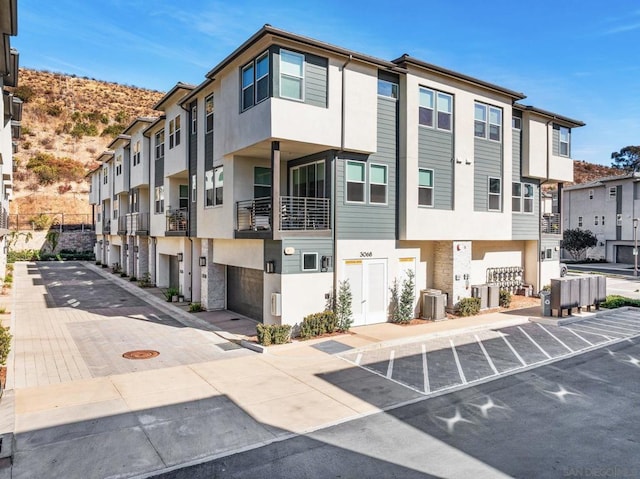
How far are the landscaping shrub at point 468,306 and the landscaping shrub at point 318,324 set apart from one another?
6.17 meters

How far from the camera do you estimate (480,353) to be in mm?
12883

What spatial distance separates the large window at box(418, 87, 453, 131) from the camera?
Result: 55.5ft

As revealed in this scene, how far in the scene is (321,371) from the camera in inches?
436

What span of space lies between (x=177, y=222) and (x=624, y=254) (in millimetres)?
47453

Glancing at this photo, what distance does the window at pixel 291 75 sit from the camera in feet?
43.9

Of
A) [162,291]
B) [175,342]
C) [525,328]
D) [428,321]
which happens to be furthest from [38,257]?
[525,328]

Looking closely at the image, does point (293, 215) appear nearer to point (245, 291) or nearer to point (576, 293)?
point (245, 291)

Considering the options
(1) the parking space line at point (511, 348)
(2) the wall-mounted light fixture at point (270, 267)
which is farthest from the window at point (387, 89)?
(1) the parking space line at point (511, 348)

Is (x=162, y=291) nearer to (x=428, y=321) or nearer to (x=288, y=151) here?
(x=288, y=151)

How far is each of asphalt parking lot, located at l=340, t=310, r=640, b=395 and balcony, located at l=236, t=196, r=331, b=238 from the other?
15.5 ft

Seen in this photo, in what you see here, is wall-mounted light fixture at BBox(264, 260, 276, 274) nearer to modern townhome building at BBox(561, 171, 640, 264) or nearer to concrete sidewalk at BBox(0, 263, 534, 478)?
concrete sidewalk at BBox(0, 263, 534, 478)

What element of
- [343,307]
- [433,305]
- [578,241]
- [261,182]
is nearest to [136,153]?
[261,182]

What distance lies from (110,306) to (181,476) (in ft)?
53.9

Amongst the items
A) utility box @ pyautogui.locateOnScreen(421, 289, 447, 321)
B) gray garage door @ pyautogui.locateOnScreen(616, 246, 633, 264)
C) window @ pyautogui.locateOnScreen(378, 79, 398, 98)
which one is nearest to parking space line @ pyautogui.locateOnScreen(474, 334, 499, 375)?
utility box @ pyautogui.locateOnScreen(421, 289, 447, 321)
